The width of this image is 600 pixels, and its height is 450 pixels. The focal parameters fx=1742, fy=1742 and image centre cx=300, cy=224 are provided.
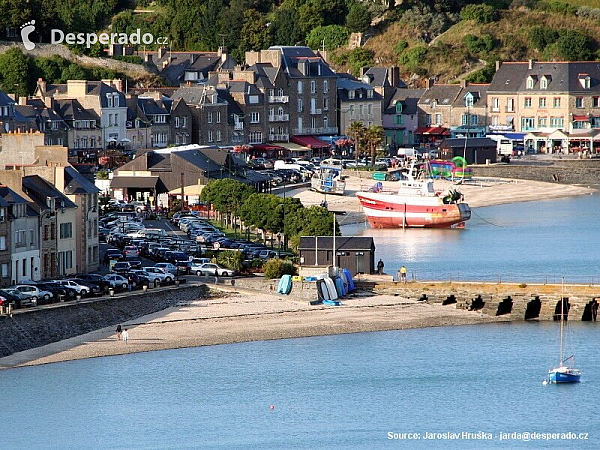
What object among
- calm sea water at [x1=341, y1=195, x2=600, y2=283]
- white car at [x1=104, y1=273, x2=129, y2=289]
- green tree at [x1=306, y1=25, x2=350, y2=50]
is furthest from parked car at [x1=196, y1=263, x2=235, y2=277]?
green tree at [x1=306, y1=25, x2=350, y2=50]

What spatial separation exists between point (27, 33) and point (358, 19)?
109 ft

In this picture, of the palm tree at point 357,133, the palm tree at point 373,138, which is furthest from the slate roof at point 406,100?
the palm tree at point 373,138

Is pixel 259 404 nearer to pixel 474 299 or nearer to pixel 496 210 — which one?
pixel 474 299

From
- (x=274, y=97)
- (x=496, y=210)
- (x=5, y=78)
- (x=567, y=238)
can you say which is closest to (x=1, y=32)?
(x=5, y=78)

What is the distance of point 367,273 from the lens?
66.4 m

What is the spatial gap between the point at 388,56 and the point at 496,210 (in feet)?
161

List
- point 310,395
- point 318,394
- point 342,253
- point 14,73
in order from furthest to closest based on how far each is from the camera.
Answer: point 14,73 → point 342,253 → point 318,394 → point 310,395

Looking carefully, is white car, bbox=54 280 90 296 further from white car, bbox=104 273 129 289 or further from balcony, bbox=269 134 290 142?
balcony, bbox=269 134 290 142

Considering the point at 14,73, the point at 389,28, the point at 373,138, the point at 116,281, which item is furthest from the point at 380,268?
the point at 389,28

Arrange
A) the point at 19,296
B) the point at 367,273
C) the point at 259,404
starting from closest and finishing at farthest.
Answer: the point at 259,404
the point at 19,296
the point at 367,273

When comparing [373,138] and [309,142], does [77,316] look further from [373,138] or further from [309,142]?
[309,142]

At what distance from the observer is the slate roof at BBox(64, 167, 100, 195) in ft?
208

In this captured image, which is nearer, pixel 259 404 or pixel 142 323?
pixel 259 404

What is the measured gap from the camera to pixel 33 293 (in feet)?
183
